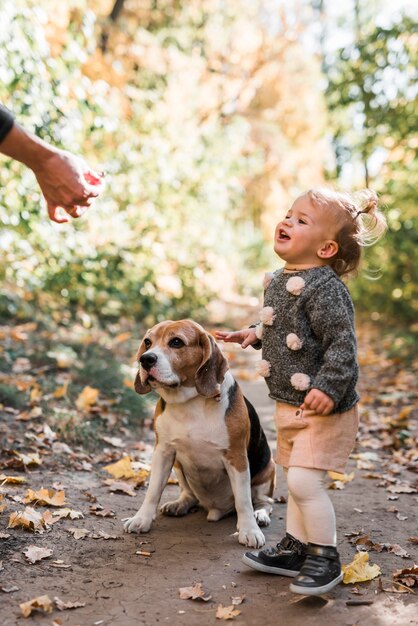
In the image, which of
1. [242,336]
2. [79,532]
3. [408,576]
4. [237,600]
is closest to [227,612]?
[237,600]

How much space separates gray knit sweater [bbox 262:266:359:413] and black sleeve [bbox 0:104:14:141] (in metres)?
1.48

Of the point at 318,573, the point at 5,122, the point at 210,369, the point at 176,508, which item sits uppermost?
the point at 5,122

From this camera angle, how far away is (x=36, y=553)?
3.60 m

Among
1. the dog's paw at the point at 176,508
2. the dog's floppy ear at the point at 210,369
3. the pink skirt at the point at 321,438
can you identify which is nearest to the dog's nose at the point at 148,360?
the dog's floppy ear at the point at 210,369

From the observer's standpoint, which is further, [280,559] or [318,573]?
[280,559]

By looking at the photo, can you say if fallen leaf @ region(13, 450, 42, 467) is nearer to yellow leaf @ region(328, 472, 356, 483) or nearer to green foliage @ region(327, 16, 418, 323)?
yellow leaf @ region(328, 472, 356, 483)

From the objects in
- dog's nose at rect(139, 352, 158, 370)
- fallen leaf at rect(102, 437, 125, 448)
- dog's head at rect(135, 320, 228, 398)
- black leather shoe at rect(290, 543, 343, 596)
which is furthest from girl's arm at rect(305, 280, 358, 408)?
fallen leaf at rect(102, 437, 125, 448)

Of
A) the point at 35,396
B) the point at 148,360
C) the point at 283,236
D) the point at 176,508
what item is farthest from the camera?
the point at 35,396

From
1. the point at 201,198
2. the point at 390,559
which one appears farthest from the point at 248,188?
the point at 390,559

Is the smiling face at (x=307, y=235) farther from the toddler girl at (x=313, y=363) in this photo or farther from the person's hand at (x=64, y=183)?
the person's hand at (x=64, y=183)

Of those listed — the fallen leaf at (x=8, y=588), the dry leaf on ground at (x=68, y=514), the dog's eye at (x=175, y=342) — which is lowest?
the fallen leaf at (x=8, y=588)

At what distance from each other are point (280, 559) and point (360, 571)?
40cm

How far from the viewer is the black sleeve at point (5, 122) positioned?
10.00 feet

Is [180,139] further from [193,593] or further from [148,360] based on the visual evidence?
[193,593]
